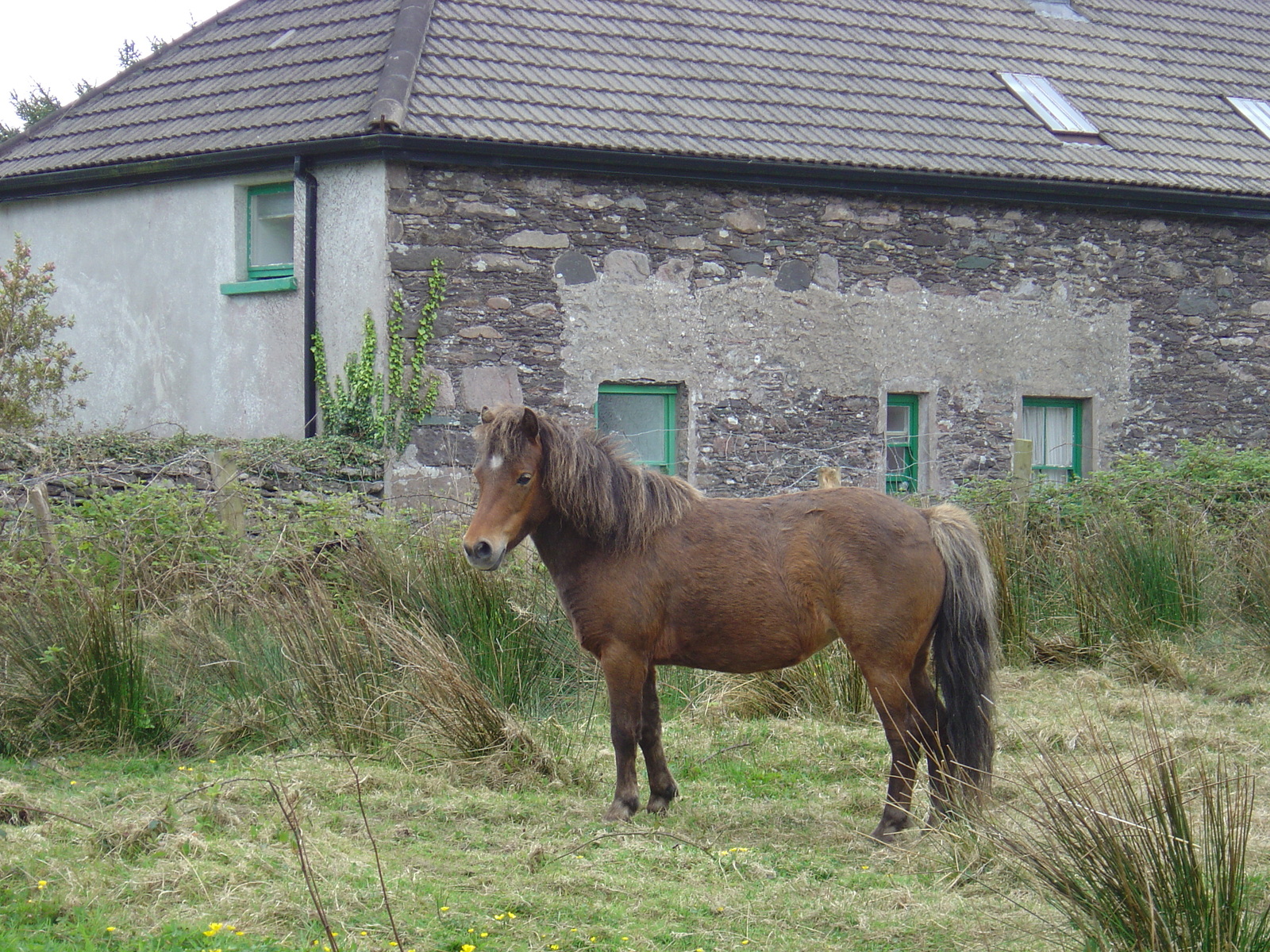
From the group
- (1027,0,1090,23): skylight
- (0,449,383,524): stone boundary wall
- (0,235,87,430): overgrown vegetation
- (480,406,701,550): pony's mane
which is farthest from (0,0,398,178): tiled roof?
(1027,0,1090,23): skylight

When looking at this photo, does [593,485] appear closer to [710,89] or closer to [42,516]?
[42,516]

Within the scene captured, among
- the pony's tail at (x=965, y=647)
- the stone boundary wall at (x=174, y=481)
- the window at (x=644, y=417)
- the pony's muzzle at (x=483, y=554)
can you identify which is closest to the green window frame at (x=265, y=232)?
the stone boundary wall at (x=174, y=481)

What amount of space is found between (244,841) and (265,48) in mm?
11346

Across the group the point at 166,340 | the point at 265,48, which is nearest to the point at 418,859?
the point at 166,340

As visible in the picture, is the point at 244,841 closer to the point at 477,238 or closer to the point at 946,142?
the point at 477,238

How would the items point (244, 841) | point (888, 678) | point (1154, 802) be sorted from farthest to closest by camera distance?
point (888, 678) < point (244, 841) < point (1154, 802)

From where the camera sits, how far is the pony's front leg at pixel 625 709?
5.69 meters

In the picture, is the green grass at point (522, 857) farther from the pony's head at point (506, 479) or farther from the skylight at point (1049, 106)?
the skylight at point (1049, 106)

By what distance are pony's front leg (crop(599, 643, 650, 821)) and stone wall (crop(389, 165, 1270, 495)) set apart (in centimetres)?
630

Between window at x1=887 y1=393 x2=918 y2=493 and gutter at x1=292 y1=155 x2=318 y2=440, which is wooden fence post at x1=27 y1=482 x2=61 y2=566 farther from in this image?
window at x1=887 y1=393 x2=918 y2=493

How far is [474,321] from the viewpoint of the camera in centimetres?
1238

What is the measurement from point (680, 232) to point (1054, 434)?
514 centimetres

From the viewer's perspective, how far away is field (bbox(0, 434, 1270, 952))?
4.21 m

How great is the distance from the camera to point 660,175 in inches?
514
